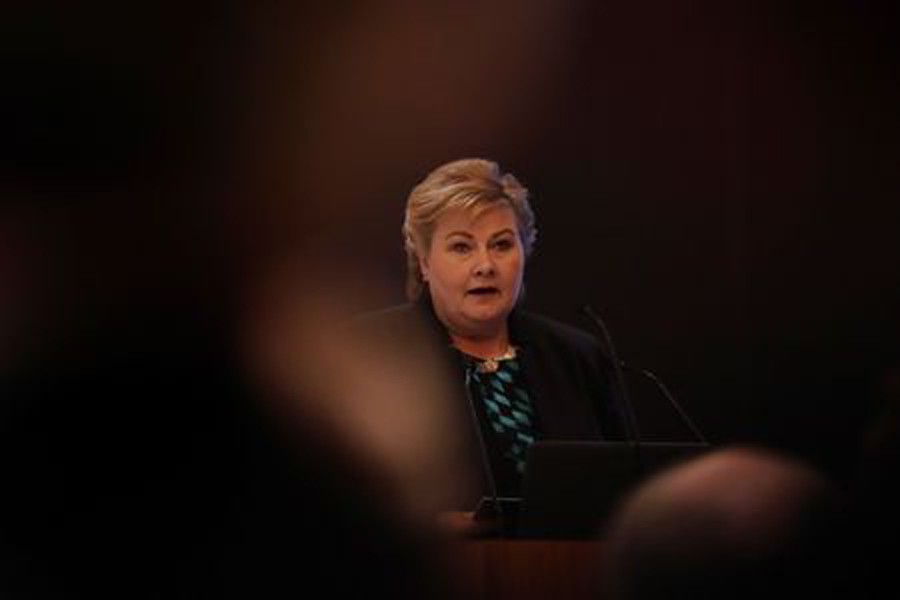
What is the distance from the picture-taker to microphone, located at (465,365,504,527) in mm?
2416

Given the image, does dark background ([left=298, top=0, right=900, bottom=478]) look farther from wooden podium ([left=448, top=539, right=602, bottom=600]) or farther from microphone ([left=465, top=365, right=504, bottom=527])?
wooden podium ([left=448, top=539, right=602, bottom=600])

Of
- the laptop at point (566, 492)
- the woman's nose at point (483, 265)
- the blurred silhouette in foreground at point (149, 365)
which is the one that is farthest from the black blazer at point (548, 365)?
the laptop at point (566, 492)

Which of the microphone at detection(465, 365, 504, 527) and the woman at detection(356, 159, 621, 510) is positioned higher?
the woman at detection(356, 159, 621, 510)

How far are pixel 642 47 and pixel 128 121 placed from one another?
1.29 m

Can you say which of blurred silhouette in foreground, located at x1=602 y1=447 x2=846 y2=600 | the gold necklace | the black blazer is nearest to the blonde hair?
the black blazer

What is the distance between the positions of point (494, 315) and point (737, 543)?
8.19ft

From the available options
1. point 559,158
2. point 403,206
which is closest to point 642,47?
point 559,158

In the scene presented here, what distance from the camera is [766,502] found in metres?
0.68

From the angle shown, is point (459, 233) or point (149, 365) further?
point (459, 233)

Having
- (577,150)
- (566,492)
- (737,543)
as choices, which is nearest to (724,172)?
(577,150)

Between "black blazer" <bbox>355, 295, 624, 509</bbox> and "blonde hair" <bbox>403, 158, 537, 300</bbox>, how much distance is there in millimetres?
136

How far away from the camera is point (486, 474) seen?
2705 mm

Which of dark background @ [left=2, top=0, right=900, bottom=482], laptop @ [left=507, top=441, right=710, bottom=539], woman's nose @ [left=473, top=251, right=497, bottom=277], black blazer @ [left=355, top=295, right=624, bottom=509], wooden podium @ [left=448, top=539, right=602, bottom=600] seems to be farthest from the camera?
dark background @ [left=2, top=0, right=900, bottom=482]

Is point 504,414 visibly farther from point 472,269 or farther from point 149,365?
point 149,365
